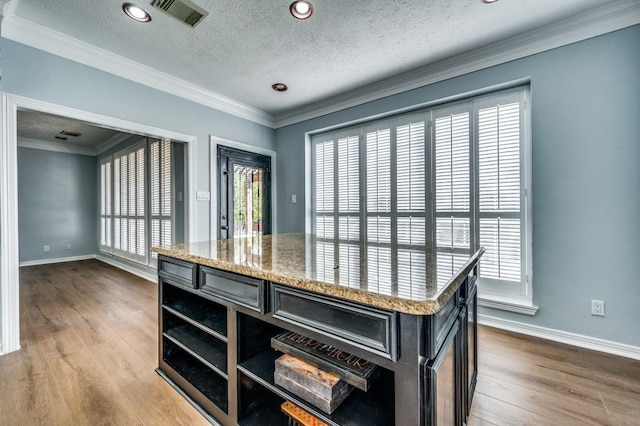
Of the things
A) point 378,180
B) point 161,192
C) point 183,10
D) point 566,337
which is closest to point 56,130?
point 161,192

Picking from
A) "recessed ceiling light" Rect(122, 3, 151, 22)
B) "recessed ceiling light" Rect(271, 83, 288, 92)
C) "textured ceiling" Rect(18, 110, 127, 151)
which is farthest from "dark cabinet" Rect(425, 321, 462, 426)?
"textured ceiling" Rect(18, 110, 127, 151)

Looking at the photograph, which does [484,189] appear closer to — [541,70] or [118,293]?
[541,70]

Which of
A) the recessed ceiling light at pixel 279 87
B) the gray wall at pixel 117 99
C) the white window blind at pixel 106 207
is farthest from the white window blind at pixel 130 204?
the recessed ceiling light at pixel 279 87

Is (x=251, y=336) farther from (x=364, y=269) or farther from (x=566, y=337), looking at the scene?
(x=566, y=337)

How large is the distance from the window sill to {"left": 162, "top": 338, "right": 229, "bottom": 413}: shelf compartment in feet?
8.22

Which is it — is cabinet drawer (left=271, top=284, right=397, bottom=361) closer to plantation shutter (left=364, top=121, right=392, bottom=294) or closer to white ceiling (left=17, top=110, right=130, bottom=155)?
plantation shutter (left=364, top=121, right=392, bottom=294)

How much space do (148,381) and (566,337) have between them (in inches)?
131

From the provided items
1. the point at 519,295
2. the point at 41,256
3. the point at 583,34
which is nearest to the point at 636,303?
the point at 519,295

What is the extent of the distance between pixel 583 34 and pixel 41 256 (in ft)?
31.1

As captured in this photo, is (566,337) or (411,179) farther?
(411,179)

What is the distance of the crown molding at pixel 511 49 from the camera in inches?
85.3

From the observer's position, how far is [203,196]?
363cm

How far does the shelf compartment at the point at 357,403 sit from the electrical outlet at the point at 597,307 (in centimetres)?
226

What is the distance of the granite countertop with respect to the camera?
738mm
